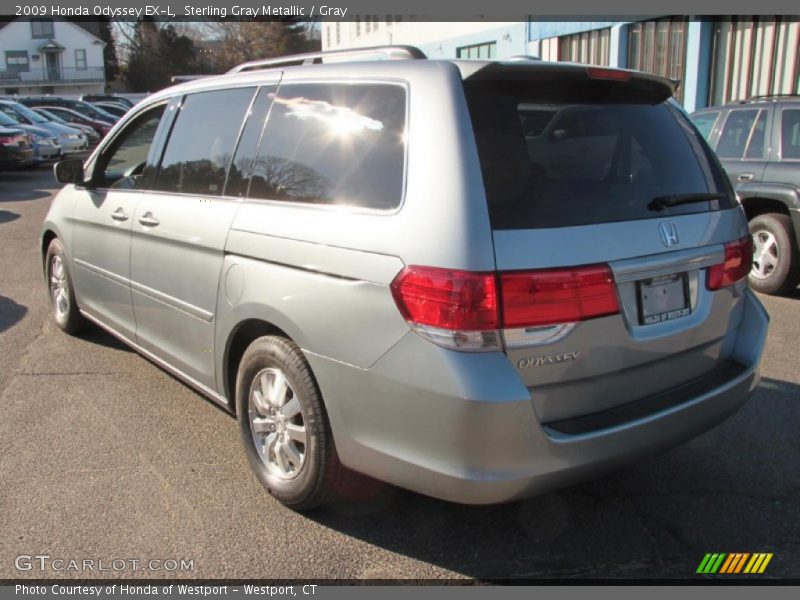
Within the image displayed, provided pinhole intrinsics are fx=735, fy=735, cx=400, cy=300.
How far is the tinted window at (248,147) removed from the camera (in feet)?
11.5

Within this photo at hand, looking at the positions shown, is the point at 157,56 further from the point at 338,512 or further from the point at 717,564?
the point at 717,564

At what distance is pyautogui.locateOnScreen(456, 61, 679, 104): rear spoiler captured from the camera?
2695 millimetres


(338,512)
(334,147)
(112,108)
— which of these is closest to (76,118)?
(112,108)

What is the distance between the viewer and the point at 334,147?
3.06 meters

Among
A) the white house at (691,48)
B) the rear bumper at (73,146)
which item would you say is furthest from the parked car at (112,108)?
the white house at (691,48)

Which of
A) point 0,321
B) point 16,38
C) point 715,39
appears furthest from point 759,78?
point 16,38

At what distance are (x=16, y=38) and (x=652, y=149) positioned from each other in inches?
3209

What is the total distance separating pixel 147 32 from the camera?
215 ft

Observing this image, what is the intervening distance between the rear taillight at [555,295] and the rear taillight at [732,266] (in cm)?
69

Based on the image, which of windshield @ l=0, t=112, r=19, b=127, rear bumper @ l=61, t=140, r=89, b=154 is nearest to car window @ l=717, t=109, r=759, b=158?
windshield @ l=0, t=112, r=19, b=127

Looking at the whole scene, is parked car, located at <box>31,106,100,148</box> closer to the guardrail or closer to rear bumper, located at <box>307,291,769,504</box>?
rear bumper, located at <box>307,291,769,504</box>

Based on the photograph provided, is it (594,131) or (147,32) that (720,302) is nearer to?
(594,131)

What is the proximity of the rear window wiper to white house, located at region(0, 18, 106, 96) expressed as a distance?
250 feet

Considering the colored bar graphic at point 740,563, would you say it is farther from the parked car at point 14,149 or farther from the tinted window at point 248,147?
the parked car at point 14,149
